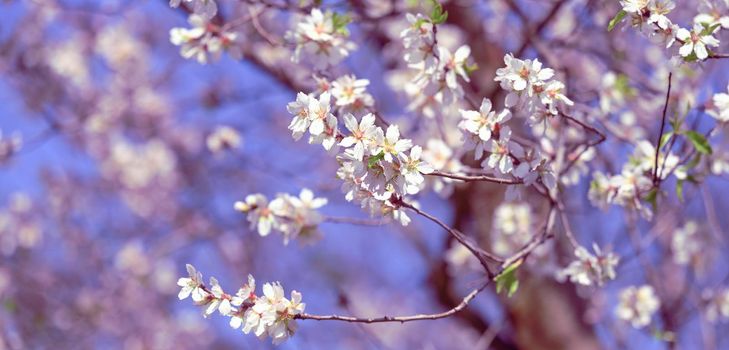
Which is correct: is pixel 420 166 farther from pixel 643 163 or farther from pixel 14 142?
pixel 14 142

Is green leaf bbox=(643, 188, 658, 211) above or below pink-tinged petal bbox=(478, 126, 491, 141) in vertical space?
below

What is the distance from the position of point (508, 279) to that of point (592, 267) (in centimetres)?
30

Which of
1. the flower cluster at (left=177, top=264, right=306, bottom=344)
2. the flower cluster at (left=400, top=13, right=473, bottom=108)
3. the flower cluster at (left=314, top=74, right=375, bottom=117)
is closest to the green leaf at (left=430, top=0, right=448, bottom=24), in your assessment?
the flower cluster at (left=400, top=13, right=473, bottom=108)

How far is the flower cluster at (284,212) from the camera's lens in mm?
2225

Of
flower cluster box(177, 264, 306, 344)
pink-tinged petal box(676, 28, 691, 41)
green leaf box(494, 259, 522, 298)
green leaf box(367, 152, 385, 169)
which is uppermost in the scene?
pink-tinged petal box(676, 28, 691, 41)

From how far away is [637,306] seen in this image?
2.66 metres

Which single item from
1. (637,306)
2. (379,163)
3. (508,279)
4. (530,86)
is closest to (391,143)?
(379,163)

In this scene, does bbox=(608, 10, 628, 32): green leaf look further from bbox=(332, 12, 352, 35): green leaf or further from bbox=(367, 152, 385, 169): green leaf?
bbox=(332, 12, 352, 35): green leaf

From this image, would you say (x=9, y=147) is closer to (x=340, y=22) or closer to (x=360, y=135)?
(x=340, y=22)

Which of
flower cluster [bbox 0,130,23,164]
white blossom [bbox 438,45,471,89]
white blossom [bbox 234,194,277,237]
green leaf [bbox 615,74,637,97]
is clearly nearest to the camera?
white blossom [bbox 438,45,471,89]

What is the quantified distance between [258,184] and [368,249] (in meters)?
1.95

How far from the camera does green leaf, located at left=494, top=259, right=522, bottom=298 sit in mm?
2006

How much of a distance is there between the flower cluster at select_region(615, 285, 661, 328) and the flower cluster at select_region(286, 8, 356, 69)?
53.2 inches

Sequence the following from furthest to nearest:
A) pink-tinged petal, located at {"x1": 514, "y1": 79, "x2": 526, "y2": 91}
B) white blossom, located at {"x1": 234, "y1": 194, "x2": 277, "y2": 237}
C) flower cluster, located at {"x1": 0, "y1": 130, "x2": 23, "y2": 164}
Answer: flower cluster, located at {"x1": 0, "y1": 130, "x2": 23, "y2": 164}
white blossom, located at {"x1": 234, "y1": 194, "x2": 277, "y2": 237}
pink-tinged petal, located at {"x1": 514, "y1": 79, "x2": 526, "y2": 91}
